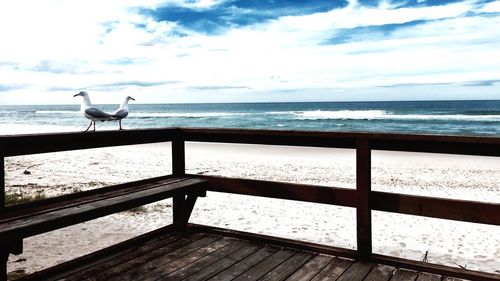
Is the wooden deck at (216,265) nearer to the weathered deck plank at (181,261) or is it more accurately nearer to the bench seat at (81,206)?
the weathered deck plank at (181,261)

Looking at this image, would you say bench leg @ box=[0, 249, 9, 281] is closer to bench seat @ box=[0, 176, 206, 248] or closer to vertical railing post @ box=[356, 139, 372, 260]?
bench seat @ box=[0, 176, 206, 248]

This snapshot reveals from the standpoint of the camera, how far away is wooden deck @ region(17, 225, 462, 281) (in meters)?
2.68

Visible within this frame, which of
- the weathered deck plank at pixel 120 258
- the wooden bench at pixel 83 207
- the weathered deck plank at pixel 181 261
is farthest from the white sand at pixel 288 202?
the weathered deck plank at pixel 181 261

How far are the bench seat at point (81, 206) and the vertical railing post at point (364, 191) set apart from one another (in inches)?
52.8

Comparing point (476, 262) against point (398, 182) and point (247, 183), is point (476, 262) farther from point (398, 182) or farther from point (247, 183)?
point (398, 182)

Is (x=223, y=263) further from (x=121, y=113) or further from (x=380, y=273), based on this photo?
(x=121, y=113)

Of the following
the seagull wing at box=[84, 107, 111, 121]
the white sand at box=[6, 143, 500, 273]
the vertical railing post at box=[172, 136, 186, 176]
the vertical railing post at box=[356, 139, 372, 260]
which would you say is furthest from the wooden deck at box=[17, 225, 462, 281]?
the white sand at box=[6, 143, 500, 273]

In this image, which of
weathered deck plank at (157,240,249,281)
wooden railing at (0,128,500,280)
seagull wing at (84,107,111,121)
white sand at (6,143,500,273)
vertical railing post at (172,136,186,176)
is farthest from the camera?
white sand at (6,143,500,273)

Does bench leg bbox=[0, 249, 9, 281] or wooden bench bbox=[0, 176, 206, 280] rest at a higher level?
A: wooden bench bbox=[0, 176, 206, 280]

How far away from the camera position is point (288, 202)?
7.23m

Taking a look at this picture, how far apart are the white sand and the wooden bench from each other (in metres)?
1.52

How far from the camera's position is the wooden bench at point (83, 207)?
2.25 metres

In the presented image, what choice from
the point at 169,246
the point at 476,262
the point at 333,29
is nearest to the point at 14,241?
the point at 169,246

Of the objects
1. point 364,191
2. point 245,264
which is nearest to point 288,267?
point 245,264
